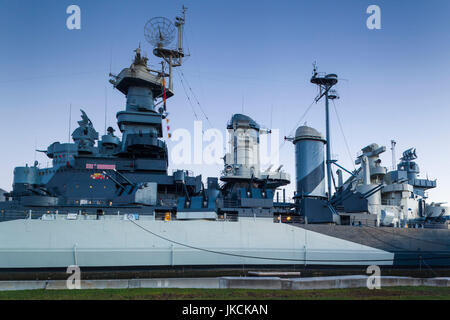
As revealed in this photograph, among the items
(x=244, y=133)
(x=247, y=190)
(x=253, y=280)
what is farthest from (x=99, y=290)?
(x=244, y=133)

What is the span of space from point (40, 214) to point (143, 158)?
8743 millimetres

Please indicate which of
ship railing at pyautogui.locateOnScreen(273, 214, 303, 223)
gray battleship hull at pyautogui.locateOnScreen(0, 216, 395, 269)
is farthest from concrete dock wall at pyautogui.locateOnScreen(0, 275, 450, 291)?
ship railing at pyautogui.locateOnScreen(273, 214, 303, 223)

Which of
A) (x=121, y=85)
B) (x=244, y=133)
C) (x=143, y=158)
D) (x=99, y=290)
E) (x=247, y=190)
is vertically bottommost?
(x=99, y=290)

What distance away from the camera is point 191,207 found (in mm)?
23422

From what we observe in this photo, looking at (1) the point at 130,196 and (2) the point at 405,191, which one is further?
(2) the point at 405,191

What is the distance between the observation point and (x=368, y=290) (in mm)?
10367

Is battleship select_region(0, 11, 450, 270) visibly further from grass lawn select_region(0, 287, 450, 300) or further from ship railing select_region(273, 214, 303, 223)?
grass lawn select_region(0, 287, 450, 300)

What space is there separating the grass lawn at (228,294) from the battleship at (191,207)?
8076mm

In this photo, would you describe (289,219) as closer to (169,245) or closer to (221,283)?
(169,245)

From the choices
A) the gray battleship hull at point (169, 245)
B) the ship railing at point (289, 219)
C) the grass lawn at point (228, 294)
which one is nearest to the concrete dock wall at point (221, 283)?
the grass lawn at point (228, 294)

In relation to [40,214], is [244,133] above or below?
above

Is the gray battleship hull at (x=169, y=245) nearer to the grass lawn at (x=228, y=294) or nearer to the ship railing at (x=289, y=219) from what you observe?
the ship railing at (x=289, y=219)

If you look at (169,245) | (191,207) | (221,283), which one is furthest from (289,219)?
(221,283)
